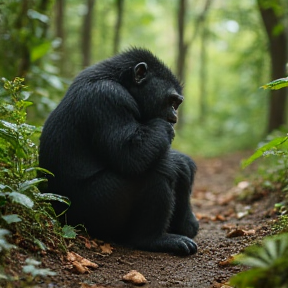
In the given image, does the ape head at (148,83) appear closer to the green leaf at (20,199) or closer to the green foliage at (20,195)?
the green foliage at (20,195)

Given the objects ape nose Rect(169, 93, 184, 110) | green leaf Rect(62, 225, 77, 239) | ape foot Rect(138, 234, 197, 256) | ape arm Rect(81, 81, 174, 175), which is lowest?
ape foot Rect(138, 234, 197, 256)

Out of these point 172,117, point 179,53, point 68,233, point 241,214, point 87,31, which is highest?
point 87,31

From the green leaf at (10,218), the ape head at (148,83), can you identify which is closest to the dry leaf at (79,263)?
the green leaf at (10,218)

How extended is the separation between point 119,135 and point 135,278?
1.37 m

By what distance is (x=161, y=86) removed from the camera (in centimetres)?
476

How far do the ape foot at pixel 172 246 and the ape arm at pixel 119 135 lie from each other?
2.40 feet

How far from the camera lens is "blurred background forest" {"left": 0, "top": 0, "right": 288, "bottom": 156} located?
845cm

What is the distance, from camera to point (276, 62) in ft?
37.6

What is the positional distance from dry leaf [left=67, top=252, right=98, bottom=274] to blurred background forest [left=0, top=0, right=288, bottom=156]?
9.92 feet

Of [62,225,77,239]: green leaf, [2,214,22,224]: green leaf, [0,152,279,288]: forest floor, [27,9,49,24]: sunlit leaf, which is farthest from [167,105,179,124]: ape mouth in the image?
[27,9,49,24]: sunlit leaf

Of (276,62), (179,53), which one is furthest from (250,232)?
(179,53)

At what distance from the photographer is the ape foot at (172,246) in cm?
422

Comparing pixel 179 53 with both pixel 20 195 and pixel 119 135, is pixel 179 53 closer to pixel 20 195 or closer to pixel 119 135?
pixel 119 135

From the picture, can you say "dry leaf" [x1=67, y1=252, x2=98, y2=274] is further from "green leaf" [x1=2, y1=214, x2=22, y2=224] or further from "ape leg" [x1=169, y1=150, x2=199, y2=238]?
"ape leg" [x1=169, y1=150, x2=199, y2=238]
